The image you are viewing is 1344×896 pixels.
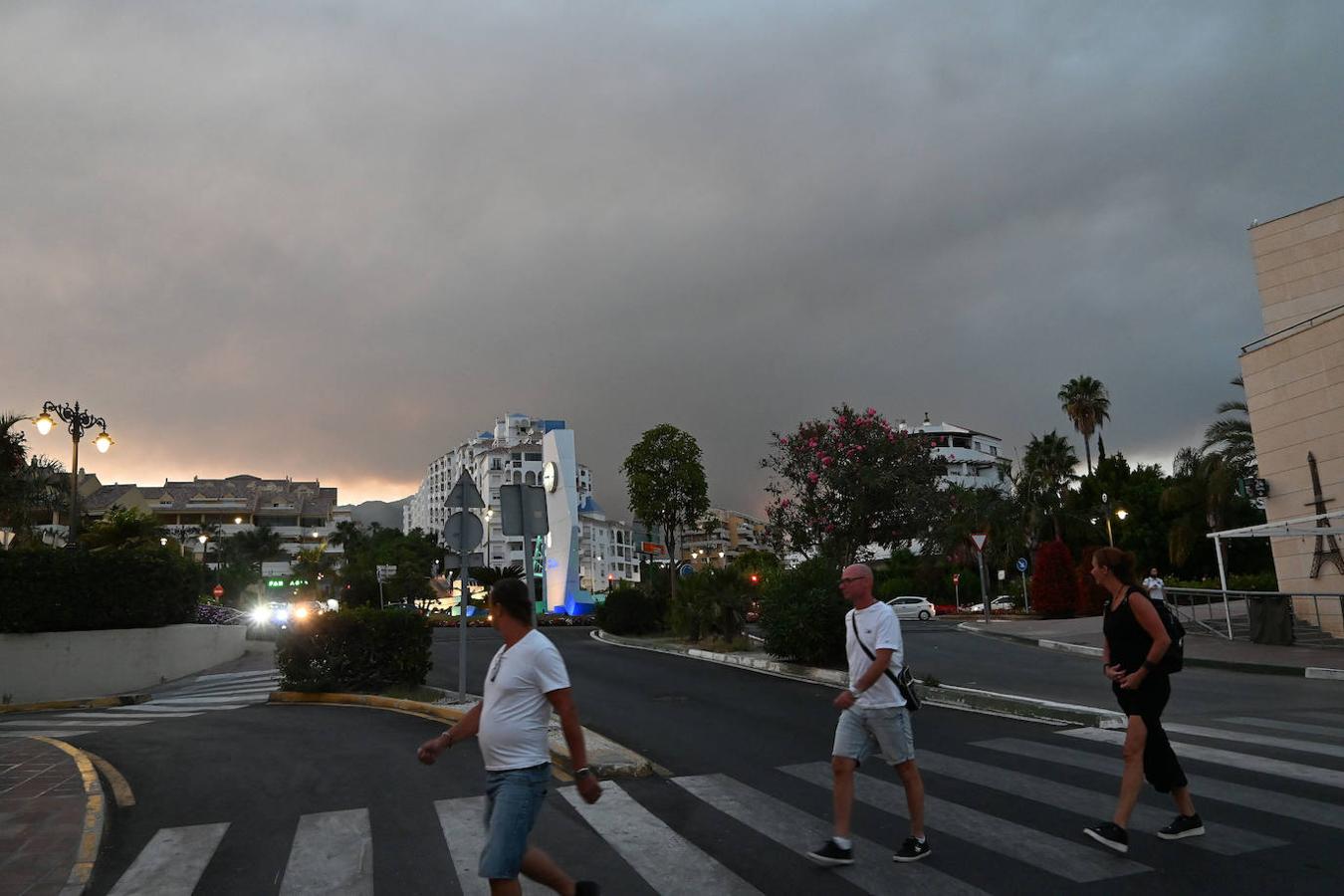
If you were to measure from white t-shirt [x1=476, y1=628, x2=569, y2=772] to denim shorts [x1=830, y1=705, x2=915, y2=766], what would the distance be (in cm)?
210

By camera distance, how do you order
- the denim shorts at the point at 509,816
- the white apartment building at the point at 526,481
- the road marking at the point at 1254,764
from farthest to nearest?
the white apartment building at the point at 526,481 < the road marking at the point at 1254,764 < the denim shorts at the point at 509,816

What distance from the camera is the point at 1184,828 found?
5.57m

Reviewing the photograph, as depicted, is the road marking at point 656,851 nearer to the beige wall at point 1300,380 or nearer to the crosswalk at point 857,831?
the crosswalk at point 857,831

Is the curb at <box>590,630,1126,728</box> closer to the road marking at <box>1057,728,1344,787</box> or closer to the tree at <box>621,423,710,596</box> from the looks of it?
the road marking at <box>1057,728,1344,787</box>

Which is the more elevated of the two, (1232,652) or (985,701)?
(985,701)

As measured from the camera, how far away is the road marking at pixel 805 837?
496cm

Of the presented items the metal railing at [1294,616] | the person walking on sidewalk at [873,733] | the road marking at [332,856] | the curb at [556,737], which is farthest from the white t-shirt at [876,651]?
the metal railing at [1294,616]

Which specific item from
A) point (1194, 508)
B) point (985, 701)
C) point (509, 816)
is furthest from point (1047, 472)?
point (509, 816)

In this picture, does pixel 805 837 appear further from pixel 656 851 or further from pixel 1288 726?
pixel 1288 726

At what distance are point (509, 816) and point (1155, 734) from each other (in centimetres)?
403

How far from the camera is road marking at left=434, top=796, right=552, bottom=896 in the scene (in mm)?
5223

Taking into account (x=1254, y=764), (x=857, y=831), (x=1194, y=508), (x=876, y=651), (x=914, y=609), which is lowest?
(x=914, y=609)

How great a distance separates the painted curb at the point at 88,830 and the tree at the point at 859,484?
15287 millimetres

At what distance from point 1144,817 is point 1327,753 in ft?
10.9
